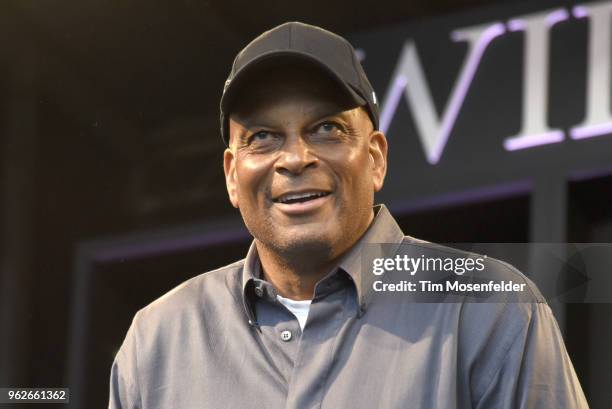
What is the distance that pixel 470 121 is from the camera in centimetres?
255

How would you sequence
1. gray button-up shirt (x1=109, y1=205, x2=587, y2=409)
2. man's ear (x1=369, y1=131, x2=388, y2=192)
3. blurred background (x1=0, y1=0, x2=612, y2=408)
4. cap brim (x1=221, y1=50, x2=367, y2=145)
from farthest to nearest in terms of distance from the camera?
blurred background (x1=0, y1=0, x2=612, y2=408) < man's ear (x1=369, y1=131, x2=388, y2=192) < cap brim (x1=221, y1=50, x2=367, y2=145) < gray button-up shirt (x1=109, y1=205, x2=587, y2=409)

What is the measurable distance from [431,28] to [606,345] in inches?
40.4

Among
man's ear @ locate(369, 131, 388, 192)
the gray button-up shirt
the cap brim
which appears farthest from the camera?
man's ear @ locate(369, 131, 388, 192)

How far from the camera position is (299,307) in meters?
1.61

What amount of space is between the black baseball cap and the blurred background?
3.07 feet

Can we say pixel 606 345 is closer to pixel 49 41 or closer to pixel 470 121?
pixel 470 121

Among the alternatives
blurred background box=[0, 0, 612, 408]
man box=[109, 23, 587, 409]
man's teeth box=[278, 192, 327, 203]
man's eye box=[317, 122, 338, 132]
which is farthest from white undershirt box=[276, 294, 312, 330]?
blurred background box=[0, 0, 612, 408]

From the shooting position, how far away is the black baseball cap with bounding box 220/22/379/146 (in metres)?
1.54

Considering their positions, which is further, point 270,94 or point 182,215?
point 182,215

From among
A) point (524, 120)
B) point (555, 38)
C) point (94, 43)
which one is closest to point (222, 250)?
point (94, 43)

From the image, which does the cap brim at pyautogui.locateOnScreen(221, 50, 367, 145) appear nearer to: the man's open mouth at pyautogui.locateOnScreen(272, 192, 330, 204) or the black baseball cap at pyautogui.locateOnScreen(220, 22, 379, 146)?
the black baseball cap at pyautogui.locateOnScreen(220, 22, 379, 146)

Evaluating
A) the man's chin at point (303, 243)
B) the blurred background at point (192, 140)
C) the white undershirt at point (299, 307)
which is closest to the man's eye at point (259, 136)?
the man's chin at point (303, 243)

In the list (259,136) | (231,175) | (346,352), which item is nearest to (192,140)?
(231,175)

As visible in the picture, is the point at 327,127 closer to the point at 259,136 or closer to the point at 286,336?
the point at 259,136
